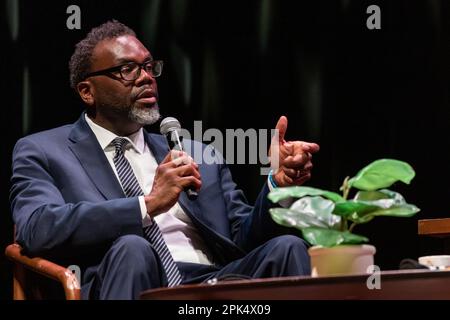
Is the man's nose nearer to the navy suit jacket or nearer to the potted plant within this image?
the navy suit jacket

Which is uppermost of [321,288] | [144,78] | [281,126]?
[144,78]

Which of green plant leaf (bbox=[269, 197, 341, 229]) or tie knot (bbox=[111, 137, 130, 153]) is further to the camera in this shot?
tie knot (bbox=[111, 137, 130, 153])

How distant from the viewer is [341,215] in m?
1.46

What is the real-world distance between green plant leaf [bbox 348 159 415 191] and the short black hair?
3.61 feet

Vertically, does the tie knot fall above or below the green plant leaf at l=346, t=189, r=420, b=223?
above

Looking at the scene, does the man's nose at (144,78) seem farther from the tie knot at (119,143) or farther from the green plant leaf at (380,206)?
the green plant leaf at (380,206)

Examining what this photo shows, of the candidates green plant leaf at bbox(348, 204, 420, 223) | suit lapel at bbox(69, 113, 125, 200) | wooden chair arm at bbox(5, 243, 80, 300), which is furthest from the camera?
suit lapel at bbox(69, 113, 125, 200)

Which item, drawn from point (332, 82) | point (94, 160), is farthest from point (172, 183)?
point (332, 82)

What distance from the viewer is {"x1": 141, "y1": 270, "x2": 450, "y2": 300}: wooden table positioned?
1312mm

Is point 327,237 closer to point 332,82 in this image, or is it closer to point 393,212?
point 393,212

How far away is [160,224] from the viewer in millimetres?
2137

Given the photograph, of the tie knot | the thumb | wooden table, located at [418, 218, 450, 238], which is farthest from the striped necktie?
wooden table, located at [418, 218, 450, 238]

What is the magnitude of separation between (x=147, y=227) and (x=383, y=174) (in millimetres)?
768

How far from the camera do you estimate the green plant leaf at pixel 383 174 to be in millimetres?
1442
